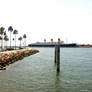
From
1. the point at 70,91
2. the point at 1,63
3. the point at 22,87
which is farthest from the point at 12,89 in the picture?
the point at 1,63

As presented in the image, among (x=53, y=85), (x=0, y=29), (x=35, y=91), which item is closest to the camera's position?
(x=35, y=91)


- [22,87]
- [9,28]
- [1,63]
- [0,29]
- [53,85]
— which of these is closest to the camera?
[22,87]

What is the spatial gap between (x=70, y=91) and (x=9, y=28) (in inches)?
5453

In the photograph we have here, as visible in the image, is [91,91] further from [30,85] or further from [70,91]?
[30,85]

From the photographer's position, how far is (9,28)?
15762 cm

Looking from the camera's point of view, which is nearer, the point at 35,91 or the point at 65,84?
the point at 35,91

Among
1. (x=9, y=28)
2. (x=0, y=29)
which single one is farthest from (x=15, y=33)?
(x=0, y=29)

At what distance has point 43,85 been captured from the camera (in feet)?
87.7

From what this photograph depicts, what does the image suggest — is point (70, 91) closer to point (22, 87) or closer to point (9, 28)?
point (22, 87)

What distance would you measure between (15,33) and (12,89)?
15568cm

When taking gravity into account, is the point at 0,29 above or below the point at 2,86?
above

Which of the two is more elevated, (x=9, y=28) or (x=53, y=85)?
(x=9, y=28)

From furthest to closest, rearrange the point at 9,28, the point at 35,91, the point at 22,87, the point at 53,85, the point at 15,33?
1. the point at 15,33
2. the point at 9,28
3. the point at 53,85
4. the point at 22,87
5. the point at 35,91

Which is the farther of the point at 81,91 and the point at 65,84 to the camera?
the point at 65,84
